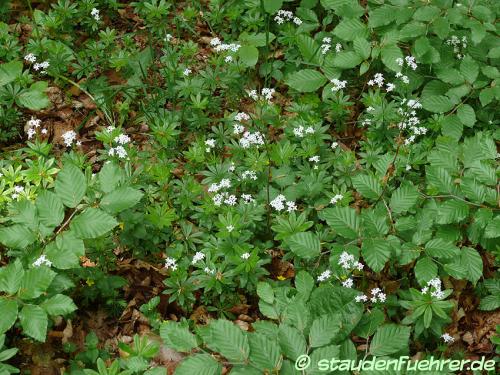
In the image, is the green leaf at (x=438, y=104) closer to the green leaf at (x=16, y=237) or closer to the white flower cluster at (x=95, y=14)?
the white flower cluster at (x=95, y=14)

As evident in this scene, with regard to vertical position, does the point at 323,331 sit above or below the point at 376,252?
above

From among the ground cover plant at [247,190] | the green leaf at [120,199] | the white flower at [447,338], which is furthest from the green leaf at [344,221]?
the green leaf at [120,199]

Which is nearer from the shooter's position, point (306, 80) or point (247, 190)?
point (247, 190)

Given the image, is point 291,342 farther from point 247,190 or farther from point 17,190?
point 17,190

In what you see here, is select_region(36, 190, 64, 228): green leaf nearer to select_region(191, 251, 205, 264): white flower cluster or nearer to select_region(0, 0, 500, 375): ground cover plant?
select_region(0, 0, 500, 375): ground cover plant

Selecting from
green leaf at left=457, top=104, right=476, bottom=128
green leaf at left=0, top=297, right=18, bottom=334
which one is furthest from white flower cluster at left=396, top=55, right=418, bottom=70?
green leaf at left=0, top=297, right=18, bottom=334

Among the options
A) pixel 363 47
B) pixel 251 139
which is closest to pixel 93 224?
pixel 251 139

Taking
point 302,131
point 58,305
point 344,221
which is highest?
point 58,305
